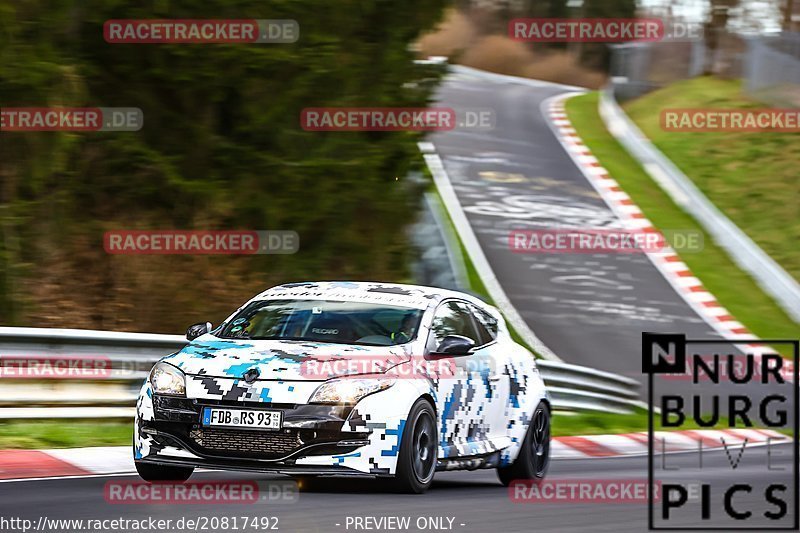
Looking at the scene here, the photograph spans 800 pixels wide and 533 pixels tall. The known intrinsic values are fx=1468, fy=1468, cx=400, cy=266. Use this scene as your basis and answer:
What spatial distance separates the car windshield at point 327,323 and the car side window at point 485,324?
3.16ft

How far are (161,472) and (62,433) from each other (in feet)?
9.58

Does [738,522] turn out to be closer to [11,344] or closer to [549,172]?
[11,344]

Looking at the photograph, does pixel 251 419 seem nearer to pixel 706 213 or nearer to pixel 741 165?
pixel 706 213

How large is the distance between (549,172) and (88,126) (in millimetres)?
18707

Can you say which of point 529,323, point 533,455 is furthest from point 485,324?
point 529,323

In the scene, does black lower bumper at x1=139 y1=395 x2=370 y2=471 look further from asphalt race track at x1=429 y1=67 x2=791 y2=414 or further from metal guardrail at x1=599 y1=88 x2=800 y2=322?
metal guardrail at x1=599 y1=88 x2=800 y2=322

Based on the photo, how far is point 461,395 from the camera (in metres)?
9.53
